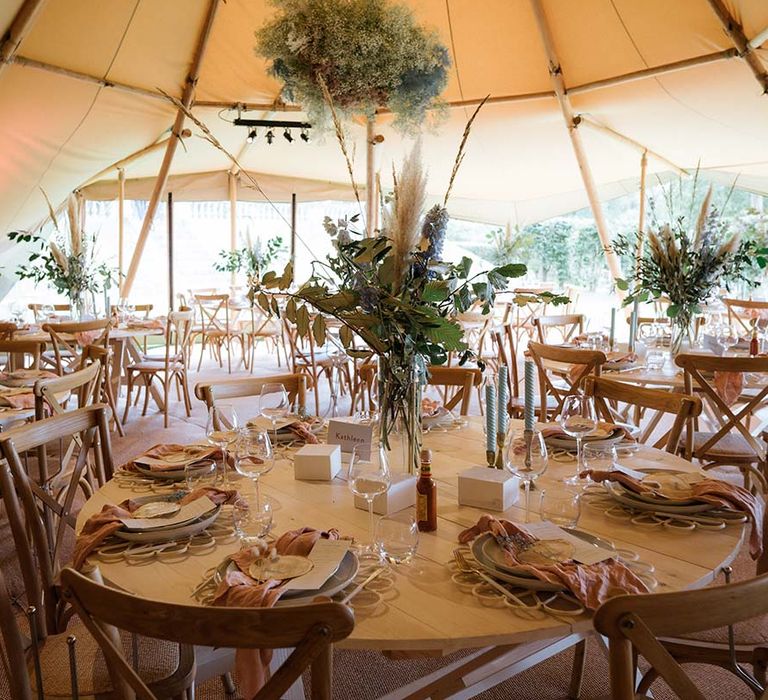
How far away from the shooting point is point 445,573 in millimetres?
1491

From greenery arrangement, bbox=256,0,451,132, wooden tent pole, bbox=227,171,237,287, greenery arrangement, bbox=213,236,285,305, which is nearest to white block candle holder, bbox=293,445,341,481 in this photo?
greenery arrangement, bbox=256,0,451,132

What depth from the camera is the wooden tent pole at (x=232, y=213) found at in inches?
450

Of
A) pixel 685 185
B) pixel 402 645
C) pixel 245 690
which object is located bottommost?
pixel 245 690

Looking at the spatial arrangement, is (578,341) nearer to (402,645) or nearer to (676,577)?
(676,577)

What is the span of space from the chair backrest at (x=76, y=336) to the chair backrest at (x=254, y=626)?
4.11 metres

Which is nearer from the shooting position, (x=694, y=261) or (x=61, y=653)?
(x=61, y=653)

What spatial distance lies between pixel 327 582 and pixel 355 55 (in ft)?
17.4

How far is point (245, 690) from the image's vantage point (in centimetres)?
131

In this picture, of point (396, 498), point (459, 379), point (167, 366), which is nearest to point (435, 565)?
point (396, 498)

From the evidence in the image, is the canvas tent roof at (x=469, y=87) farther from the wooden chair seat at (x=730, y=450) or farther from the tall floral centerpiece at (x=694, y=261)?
the wooden chair seat at (x=730, y=450)

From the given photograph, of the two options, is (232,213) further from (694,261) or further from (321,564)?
(321,564)

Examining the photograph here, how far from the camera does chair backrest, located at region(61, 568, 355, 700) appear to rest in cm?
100

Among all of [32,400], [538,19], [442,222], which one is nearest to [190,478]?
[442,222]

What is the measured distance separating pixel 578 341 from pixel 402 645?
13.4 feet
